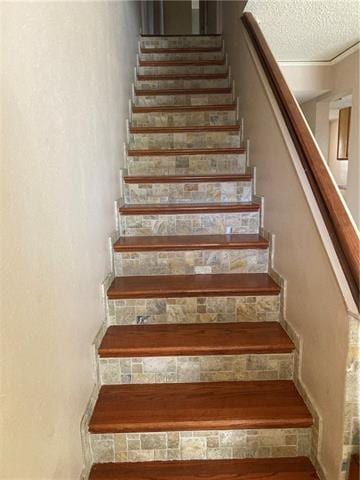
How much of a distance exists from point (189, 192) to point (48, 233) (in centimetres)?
146

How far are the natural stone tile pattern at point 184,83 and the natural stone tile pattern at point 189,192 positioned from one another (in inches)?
57.1

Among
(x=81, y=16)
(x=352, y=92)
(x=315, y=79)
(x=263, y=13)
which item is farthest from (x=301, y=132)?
(x=315, y=79)

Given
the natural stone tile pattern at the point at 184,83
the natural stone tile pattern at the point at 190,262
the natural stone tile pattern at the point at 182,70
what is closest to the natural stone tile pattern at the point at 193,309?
the natural stone tile pattern at the point at 190,262

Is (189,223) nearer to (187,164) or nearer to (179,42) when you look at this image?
(187,164)

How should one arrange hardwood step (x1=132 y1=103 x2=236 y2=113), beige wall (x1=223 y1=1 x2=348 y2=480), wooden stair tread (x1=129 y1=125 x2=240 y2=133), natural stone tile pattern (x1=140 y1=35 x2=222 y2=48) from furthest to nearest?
1. natural stone tile pattern (x1=140 y1=35 x2=222 y2=48)
2. hardwood step (x1=132 y1=103 x2=236 y2=113)
3. wooden stair tread (x1=129 y1=125 x2=240 y2=133)
4. beige wall (x1=223 y1=1 x2=348 y2=480)

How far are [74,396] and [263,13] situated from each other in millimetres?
2935

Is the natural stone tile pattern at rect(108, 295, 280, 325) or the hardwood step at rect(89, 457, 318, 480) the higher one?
the natural stone tile pattern at rect(108, 295, 280, 325)

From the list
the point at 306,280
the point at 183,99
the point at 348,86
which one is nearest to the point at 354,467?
the point at 306,280

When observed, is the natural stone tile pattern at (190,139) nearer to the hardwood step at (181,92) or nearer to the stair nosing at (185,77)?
the hardwood step at (181,92)

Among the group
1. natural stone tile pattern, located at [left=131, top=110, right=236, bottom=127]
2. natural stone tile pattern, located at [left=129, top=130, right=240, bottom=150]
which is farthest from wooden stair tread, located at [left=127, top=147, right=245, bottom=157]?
natural stone tile pattern, located at [left=131, top=110, right=236, bottom=127]

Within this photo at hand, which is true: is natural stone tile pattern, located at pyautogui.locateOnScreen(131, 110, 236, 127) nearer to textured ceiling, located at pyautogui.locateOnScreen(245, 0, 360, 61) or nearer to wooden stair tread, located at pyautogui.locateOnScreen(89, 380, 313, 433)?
textured ceiling, located at pyautogui.locateOnScreen(245, 0, 360, 61)

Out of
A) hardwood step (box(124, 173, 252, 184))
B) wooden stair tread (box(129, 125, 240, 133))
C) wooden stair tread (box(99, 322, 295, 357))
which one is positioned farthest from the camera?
wooden stair tread (box(129, 125, 240, 133))

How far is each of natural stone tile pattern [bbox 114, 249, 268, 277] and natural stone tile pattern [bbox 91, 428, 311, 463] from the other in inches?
32.3

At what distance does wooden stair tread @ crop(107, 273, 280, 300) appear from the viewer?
1588 mm
